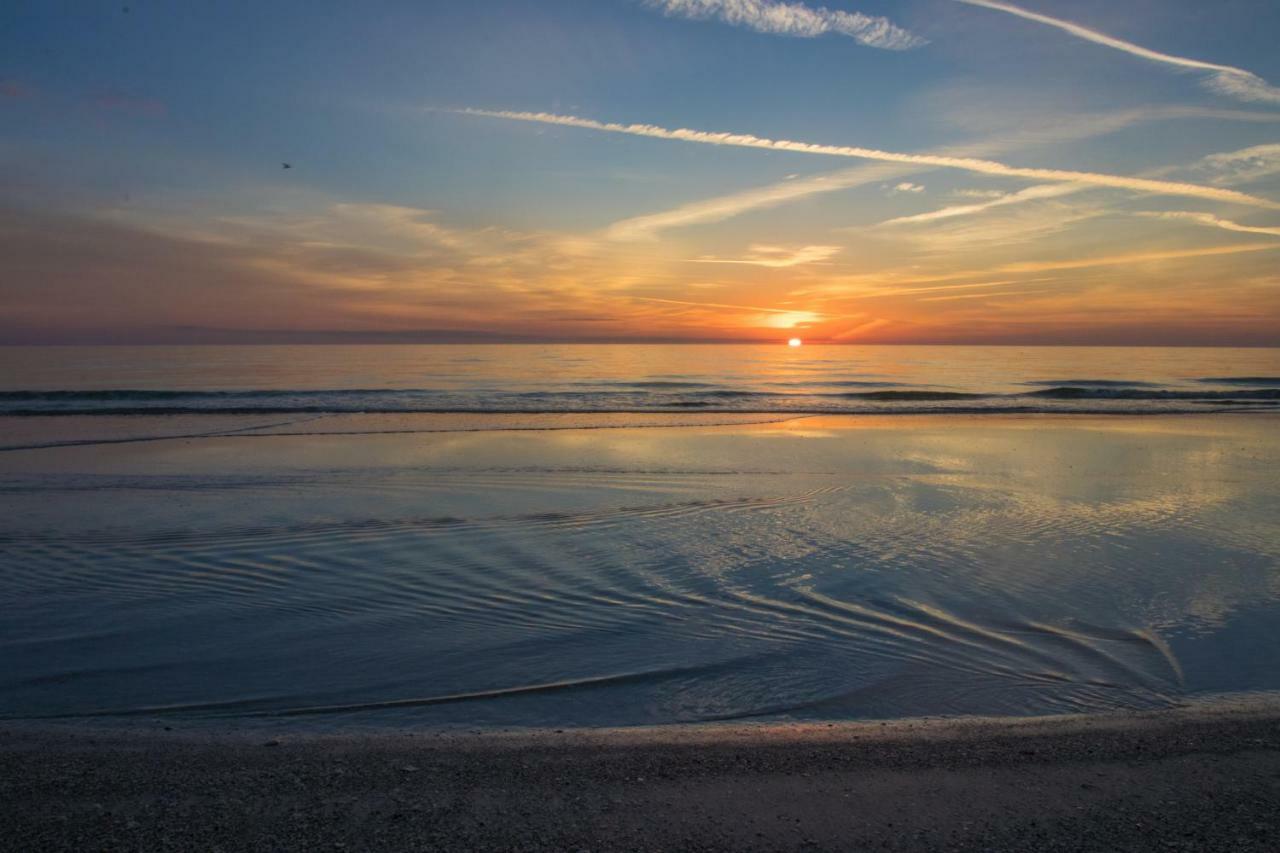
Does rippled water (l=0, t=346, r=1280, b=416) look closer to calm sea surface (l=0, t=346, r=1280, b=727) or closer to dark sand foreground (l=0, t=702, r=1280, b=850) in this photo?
calm sea surface (l=0, t=346, r=1280, b=727)

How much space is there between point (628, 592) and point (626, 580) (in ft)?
1.34

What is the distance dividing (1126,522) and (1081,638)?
5.13m

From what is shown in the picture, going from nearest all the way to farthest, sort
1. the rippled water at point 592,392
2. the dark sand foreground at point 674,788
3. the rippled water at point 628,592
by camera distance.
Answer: the dark sand foreground at point 674,788 < the rippled water at point 628,592 < the rippled water at point 592,392

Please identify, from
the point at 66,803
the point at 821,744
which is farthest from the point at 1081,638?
the point at 66,803

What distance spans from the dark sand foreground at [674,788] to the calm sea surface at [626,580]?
0.44 m

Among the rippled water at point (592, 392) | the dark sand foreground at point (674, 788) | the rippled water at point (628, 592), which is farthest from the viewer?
the rippled water at point (592, 392)

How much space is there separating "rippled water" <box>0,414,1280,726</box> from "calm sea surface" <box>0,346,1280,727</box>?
0.13 ft

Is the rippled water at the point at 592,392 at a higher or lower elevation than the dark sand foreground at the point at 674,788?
higher

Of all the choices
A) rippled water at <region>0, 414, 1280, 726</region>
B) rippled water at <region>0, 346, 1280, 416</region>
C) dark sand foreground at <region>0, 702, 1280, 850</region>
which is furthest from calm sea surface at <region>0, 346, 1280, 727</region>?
rippled water at <region>0, 346, 1280, 416</region>

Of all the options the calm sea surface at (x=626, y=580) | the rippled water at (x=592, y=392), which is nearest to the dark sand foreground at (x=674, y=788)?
the calm sea surface at (x=626, y=580)

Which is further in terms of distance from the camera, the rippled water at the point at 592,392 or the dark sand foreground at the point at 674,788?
the rippled water at the point at 592,392

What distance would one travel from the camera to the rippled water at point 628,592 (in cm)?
551

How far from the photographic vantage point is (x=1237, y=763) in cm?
434

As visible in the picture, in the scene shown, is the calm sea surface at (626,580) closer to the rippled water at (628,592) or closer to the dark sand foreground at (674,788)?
the rippled water at (628,592)
